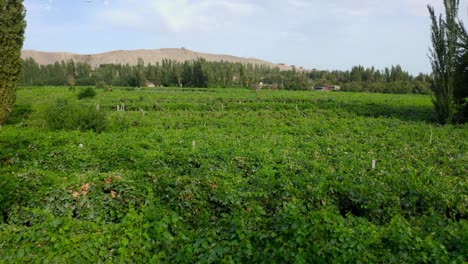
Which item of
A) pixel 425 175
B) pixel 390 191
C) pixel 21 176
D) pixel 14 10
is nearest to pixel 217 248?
pixel 390 191

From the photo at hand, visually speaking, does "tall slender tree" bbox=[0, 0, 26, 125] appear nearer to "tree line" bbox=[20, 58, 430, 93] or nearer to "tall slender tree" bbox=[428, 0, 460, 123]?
"tall slender tree" bbox=[428, 0, 460, 123]

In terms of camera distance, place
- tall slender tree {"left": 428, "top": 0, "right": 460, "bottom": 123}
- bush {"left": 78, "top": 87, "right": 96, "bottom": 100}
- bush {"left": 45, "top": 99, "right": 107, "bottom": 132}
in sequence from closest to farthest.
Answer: bush {"left": 45, "top": 99, "right": 107, "bottom": 132} < tall slender tree {"left": 428, "top": 0, "right": 460, "bottom": 123} < bush {"left": 78, "top": 87, "right": 96, "bottom": 100}

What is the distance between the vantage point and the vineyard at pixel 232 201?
553cm

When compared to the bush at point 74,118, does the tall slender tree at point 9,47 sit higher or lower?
higher

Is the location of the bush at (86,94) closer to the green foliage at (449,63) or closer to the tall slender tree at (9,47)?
the tall slender tree at (9,47)

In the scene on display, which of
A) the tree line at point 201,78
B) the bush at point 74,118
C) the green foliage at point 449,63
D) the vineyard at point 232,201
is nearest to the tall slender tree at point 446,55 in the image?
the green foliage at point 449,63

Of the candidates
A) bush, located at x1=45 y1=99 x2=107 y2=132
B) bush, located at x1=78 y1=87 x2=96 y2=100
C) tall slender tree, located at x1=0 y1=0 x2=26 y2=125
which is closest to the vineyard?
bush, located at x1=45 y1=99 x2=107 y2=132

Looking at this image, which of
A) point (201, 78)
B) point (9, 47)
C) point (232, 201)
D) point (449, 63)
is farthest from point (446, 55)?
point (201, 78)

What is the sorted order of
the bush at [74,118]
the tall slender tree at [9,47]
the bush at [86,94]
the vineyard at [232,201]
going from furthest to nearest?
the bush at [86,94]
the tall slender tree at [9,47]
the bush at [74,118]
the vineyard at [232,201]

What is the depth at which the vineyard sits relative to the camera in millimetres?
5531

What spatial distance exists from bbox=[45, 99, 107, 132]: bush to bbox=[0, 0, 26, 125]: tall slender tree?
94.4 inches

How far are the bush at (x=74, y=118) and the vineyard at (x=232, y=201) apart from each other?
4452 millimetres

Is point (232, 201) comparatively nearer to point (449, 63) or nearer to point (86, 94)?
point (449, 63)

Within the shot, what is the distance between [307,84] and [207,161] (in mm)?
78896
